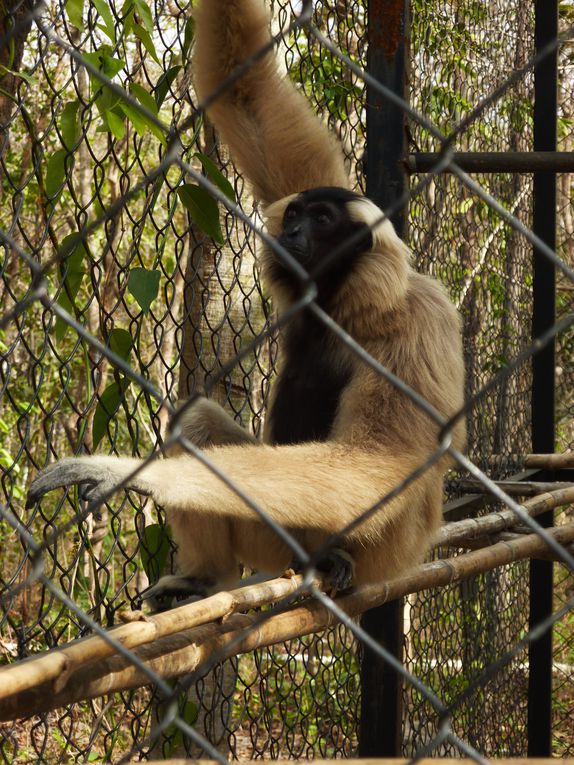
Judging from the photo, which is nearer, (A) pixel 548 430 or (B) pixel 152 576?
(B) pixel 152 576

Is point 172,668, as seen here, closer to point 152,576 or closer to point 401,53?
point 152,576

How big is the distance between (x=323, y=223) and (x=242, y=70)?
92.2 inches

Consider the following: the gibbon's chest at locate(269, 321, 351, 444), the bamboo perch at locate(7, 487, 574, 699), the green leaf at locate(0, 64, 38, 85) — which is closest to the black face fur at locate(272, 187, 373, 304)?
the gibbon's chest at locate(269, 321, 351, 444)

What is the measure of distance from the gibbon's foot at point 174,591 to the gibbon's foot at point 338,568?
46cm

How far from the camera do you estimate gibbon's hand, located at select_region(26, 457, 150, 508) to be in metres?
2.43

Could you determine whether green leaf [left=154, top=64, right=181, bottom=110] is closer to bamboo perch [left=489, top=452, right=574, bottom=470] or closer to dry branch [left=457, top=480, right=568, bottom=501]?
dry branch [left=457, top=480, right=568, bottom=501]

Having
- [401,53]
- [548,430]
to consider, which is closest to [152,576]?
[401,53]

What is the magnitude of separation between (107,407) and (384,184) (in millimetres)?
1443

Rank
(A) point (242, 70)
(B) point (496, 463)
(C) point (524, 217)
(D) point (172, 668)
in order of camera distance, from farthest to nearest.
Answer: (C) point (524, 217)
(B) point (496, 463)
(D) point (172, 668)
(A) point (242, 70)

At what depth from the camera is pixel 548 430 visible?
555 cm

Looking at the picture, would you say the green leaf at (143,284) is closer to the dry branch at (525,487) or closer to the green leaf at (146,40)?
the green leaf at (146,40)

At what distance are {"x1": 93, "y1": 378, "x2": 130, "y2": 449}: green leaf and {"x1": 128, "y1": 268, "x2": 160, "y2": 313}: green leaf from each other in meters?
0.39

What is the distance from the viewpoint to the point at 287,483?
9.19 feet

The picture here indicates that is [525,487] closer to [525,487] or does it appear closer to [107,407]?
[525,487]
